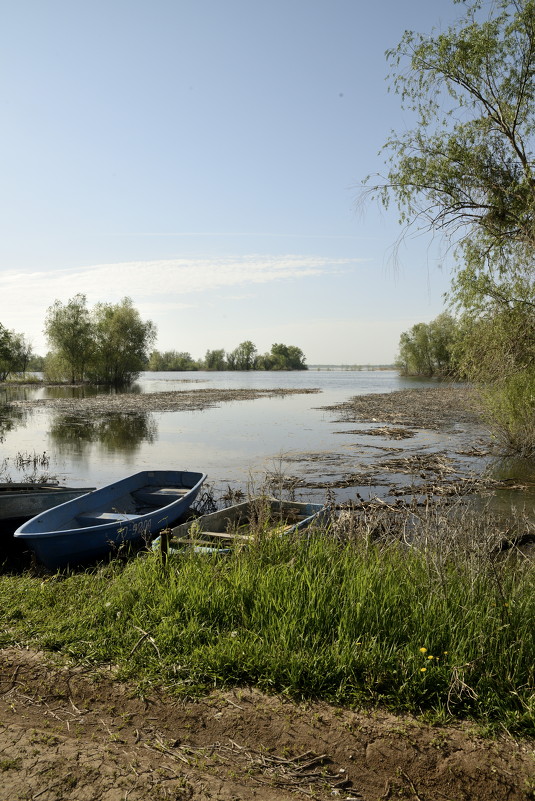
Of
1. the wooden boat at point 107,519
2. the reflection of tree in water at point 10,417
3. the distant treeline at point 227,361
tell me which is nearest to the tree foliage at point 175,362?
the distant treeline at point 227,361

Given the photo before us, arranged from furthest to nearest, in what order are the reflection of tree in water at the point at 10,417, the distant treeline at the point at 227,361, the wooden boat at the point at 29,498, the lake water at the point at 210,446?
the distant treeline at the point at 227,361 < the reflection of tree in water at the point at 10,417 < the lake water at the point at 210,446 < the wooden boat at the point at 29,498

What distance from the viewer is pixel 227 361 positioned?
152 metres

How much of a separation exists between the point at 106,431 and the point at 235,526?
19.5 meters

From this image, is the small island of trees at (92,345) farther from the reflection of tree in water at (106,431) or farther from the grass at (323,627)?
the grass at (323,627)

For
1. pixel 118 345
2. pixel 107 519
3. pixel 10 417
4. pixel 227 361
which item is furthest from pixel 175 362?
pixel 107 519

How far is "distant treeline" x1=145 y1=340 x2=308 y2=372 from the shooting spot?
150m

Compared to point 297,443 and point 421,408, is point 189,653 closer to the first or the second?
point 297,443

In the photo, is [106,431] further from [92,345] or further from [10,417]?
[92,345]

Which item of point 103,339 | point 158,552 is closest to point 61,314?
point 103,339

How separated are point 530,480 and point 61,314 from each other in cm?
7063

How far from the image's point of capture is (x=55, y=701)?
406 cm

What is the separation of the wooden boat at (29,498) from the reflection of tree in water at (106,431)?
32.9ft

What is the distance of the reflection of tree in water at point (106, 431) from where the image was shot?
22.5 meters

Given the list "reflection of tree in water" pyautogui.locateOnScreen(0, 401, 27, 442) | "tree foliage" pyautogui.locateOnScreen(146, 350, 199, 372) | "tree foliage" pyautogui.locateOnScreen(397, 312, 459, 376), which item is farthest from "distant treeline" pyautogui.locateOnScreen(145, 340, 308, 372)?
"reflection of tree in water" pyautogui.locateOnScreen(0, 401, 27, 442)
